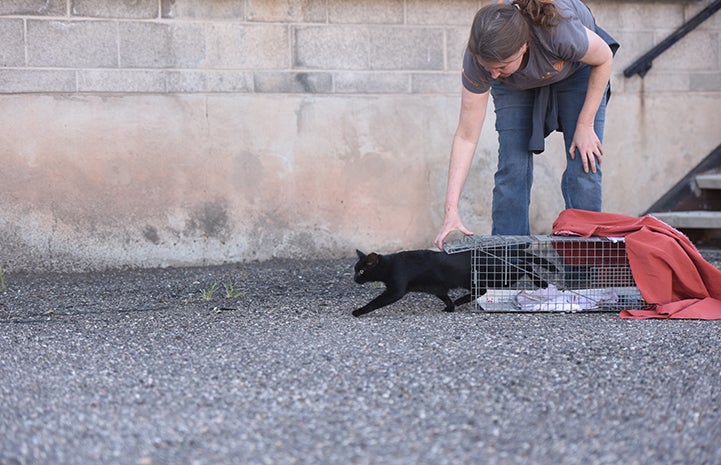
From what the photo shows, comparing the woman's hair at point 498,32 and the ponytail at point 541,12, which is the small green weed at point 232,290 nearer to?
the woman's hair at point 498,32

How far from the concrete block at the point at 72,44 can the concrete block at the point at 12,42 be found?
0.13 feet

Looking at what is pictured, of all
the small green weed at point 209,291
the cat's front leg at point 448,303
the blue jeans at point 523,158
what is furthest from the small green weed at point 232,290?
the blue jeans at point 523,158

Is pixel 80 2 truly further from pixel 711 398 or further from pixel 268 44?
pixel 711 398

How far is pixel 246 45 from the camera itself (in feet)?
16.4

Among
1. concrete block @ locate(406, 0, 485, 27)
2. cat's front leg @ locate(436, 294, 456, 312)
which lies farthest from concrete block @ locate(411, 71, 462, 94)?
cat's front leg @ locate(436, 294, 456, 312)

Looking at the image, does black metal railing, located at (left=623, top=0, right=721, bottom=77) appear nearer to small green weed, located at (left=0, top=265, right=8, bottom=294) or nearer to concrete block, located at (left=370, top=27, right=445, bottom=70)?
concrete block, located at (left=370, top=27, right=445, bottom=70)

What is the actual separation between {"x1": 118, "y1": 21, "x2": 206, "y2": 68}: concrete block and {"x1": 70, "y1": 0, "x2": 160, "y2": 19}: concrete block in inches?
2.1

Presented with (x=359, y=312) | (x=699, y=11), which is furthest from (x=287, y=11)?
(x=699, y=11)

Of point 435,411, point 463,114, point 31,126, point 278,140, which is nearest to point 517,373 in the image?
point 435,411

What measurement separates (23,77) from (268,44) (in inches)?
53.8

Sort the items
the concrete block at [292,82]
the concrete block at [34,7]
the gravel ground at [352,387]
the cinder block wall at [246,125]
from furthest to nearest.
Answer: the concrete block at [292,82]
the cinder block wall at [246,125]
the concrete block at [34,7]
the gravel ground at [352,387]

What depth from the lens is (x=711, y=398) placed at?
2270 millimetres

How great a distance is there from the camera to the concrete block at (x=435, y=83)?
522 cm

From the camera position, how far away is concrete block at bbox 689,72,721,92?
556 cm
